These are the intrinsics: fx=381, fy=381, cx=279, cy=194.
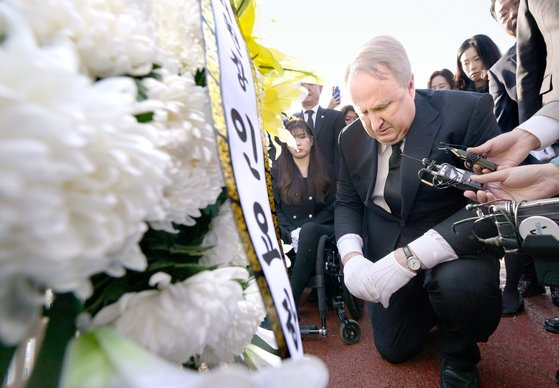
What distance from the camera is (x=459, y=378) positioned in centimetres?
149

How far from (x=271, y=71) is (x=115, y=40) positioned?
1.22 feet

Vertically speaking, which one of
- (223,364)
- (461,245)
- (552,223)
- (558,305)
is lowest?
(558,305)

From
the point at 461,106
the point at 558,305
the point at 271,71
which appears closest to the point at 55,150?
the point at 271,71

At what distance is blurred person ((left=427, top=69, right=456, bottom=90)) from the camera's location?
3.27m

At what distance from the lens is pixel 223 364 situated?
0.47 m

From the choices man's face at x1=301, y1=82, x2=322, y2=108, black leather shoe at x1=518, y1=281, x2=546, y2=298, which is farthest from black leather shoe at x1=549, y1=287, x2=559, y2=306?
man's face at x1=301, y1=82, x2=322, y2=108

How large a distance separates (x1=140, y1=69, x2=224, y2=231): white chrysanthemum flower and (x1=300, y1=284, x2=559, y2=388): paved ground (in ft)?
5.38

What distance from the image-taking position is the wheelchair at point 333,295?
2182mm

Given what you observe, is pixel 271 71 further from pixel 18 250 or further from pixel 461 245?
pixel 461 245

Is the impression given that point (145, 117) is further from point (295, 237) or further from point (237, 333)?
point (295, 237)

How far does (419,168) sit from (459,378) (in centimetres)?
83

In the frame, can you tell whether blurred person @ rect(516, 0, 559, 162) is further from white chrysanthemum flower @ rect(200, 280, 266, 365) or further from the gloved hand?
white chrysanthemum flower @ rect(200, 280, 266, 365)

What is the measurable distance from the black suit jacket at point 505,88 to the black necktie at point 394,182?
1289mm

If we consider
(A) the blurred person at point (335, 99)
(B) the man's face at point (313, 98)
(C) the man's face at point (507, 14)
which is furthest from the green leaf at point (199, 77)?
(A) the blurred person at point (335, 99)
